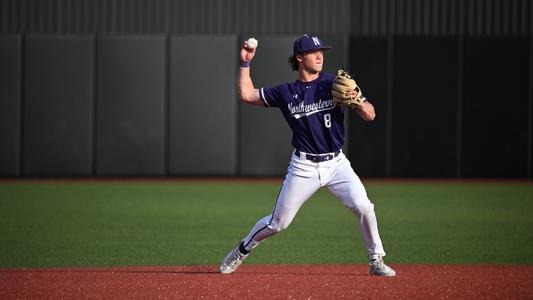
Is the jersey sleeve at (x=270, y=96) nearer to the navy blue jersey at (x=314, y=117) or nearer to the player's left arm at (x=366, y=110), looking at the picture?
the navy blue jersey at (x=314, y=117)

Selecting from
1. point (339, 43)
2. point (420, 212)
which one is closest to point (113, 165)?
point (339, 43)

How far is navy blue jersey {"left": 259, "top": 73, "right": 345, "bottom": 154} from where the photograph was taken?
288 inches

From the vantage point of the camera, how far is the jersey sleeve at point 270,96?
7555 mm

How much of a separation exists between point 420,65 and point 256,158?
3.97 metres

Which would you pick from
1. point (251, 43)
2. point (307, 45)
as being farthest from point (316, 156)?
point (251, 43)

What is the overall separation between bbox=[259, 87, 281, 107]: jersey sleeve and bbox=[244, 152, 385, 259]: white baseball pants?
537 millimetres

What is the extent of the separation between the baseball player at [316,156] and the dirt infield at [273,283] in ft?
1.28

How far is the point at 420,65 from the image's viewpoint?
19.6m

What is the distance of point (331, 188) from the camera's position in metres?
7.36

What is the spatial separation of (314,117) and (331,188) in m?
0.58

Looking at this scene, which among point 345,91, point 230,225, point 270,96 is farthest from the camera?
point 230,225

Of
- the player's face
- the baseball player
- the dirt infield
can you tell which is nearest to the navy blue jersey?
the baseball player

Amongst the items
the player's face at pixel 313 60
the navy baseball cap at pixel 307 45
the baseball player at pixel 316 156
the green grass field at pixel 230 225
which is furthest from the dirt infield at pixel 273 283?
the navy baseball cap at pixel 307 45

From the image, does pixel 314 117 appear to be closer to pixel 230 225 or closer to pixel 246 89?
pixel 246 89
